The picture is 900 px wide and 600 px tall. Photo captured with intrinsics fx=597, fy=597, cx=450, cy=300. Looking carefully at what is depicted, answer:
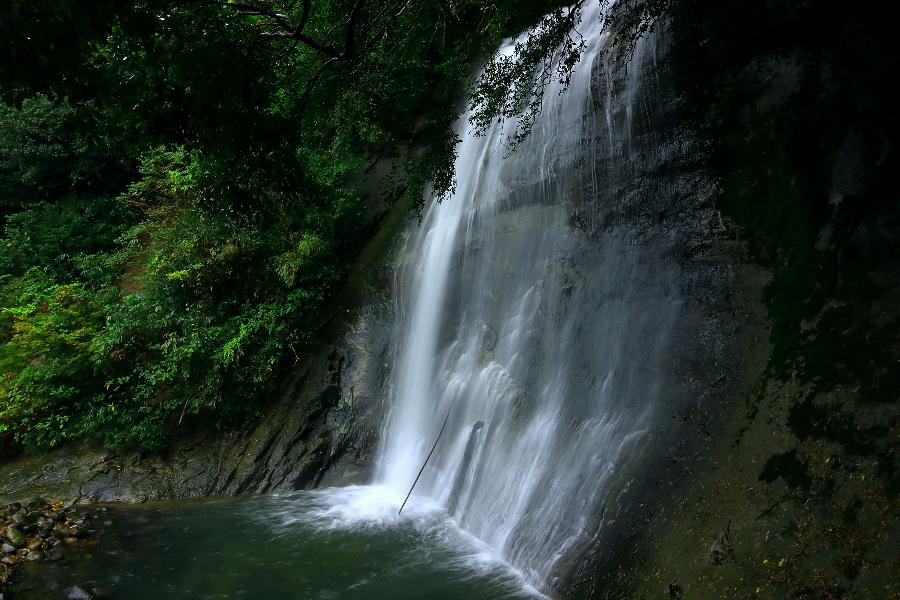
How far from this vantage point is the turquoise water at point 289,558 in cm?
623

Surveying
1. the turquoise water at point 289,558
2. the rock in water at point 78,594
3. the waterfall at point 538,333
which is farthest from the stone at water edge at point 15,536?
the waterfall at point 538,333

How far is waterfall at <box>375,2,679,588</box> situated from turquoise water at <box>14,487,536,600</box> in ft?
1.32

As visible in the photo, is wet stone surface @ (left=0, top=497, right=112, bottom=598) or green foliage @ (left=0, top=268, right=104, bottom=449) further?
green foliage @ (left=0, top=268, right=104, bottom=449)

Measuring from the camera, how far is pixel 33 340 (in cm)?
1102

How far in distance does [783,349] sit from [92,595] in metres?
7.46

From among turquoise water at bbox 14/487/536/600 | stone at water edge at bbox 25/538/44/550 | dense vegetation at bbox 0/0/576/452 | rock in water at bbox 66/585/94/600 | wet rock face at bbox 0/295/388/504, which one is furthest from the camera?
wet rock face at bbox 0/295/388/504

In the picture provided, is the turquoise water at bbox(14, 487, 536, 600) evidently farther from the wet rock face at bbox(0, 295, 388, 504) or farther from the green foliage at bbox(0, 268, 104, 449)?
the green foliage at bbox(0, 268, 104, 449)

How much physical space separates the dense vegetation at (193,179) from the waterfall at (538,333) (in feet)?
4.57

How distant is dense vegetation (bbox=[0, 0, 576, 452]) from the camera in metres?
4.50

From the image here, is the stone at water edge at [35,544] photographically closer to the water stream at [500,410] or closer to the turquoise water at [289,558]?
the turquoise water at [289,558]

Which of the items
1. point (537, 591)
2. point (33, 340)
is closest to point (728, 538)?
point (537, 591)

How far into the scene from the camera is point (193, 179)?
651 cm

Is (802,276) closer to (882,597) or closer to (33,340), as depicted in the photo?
(882,597)

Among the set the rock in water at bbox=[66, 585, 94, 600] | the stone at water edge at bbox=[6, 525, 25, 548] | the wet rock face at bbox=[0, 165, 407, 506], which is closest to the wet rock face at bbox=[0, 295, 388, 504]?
the wet rock face at bbox=[0, 165, 407, 506]
